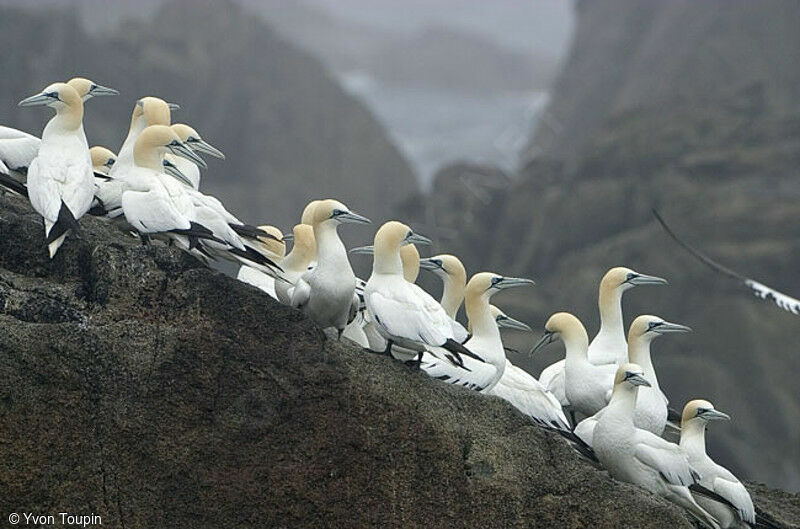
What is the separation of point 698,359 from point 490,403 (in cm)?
2583

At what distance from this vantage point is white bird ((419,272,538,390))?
9.02 metres

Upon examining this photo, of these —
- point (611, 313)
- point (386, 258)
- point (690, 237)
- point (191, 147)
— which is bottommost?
point (690, 237)

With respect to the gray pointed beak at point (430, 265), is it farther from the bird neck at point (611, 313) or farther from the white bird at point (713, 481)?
the white bird at point (713, 481)

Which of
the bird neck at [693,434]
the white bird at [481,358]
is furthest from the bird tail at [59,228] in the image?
the bird neck at [693,434]

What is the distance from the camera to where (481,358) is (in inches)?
A: 368

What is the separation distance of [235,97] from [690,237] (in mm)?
33959

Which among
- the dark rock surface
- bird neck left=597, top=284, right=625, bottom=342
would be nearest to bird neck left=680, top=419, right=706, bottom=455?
the dark rock surface

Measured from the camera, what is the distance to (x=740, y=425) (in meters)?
32.2

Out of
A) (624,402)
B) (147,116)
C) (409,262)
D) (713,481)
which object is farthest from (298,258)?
(713,481)

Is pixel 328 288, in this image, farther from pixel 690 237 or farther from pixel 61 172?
pixel 690 237

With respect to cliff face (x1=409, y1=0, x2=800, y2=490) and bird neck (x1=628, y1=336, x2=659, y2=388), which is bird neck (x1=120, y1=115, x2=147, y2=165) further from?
cliff face (x1=409, y1=0, x2=800, y2=490)

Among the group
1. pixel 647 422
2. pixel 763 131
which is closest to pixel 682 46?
pixel 763 131

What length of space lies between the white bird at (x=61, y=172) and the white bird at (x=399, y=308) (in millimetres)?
1803

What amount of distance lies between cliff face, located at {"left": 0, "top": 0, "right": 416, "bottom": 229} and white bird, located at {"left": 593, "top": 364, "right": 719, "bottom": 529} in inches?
1710
